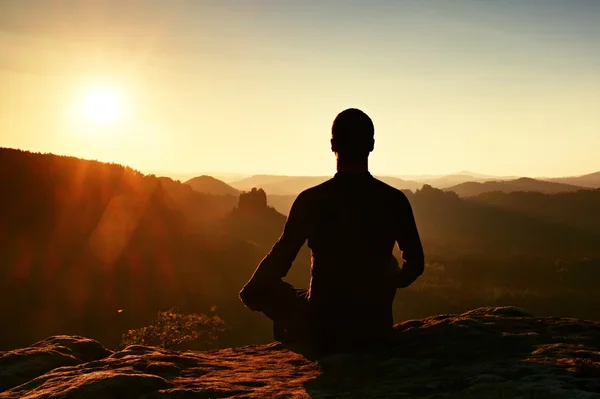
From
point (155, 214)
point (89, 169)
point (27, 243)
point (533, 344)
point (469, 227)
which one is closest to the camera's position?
point (533, 344)

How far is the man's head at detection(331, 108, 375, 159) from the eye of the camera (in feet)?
17.8

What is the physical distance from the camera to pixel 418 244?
18.5 feet

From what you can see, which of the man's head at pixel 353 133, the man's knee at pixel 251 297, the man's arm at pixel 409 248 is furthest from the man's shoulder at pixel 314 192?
the man's knee at pixel 251 297

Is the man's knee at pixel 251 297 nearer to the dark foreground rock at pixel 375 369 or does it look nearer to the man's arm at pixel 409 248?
the dark foreground rock at pixel 375 369

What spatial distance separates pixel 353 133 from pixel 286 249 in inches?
61.4

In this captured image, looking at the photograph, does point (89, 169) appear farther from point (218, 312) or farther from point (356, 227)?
point (356, 227)

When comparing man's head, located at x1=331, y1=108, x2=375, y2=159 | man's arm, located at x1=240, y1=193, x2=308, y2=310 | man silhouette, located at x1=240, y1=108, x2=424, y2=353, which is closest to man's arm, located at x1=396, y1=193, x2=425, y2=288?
man silhouette, located at x1=240, y1=108, x2=424, y2=353

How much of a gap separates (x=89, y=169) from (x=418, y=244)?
135 feet

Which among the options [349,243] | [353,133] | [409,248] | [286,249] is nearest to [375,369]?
[349,243]

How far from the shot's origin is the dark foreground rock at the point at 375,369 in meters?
3.90

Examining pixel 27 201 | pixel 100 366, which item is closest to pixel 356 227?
pixel 100 366

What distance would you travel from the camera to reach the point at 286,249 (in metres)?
5.47

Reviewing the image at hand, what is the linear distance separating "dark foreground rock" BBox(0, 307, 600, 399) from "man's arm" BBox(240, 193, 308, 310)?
1.04 metres

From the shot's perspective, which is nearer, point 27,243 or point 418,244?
point 418,244
